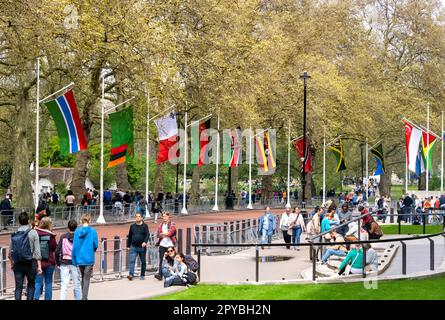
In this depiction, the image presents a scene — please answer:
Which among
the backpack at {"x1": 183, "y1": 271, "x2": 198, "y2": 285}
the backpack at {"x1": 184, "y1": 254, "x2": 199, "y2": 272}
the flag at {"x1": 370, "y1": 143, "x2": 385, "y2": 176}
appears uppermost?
the flag at {"x1": 370, "y1": 143, "x2": 385, "y2": 176}

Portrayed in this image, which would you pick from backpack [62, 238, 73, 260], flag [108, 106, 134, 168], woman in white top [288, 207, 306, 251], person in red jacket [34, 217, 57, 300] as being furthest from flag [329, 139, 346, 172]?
person in red jacket [34, 217, 57, 300]

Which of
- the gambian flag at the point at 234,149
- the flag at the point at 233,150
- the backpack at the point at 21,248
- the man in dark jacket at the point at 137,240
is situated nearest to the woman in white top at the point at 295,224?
the man in dark jacket at the point at 137,240

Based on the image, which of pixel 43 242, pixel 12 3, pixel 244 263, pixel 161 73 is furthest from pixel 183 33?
pixel 43 242

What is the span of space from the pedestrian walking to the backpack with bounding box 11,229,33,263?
1.11 meters

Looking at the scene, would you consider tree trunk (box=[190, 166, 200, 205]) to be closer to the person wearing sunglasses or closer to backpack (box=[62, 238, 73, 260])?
the person wearing sunglasses

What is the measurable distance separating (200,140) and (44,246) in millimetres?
39545

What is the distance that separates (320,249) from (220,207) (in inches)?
1838

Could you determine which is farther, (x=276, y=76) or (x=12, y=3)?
(x=276, y=76)

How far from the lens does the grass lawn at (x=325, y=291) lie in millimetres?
17719

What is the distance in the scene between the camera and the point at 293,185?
399 feet

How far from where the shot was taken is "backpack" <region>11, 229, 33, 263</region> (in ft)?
53.0
